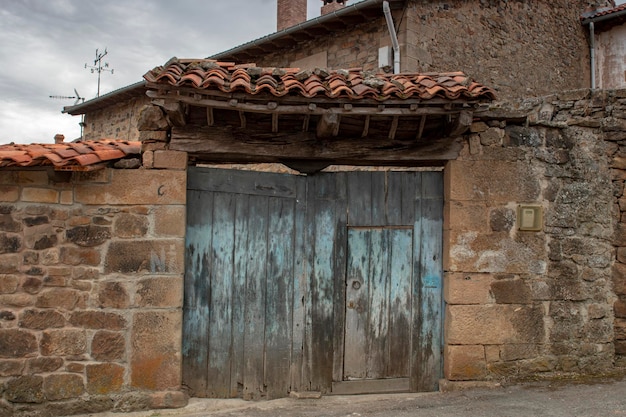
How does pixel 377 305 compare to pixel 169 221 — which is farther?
pixel 377 305

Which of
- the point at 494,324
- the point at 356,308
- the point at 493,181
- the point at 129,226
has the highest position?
the point at 493,181

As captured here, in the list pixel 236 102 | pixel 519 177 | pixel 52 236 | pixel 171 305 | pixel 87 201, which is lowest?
pixel 171 305

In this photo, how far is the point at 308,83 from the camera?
4203mm

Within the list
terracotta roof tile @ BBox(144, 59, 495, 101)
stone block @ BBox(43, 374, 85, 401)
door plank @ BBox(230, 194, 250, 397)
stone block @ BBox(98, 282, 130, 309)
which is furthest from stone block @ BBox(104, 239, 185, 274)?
terracotta roof tile @ BBox(144, 59, 495, 101)

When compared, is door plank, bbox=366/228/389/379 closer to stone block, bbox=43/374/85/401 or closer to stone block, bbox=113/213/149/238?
stone block, bbox=113/213/149/238

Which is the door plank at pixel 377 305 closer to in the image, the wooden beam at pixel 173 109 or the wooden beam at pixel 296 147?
the wooden beam at pixel 296 147

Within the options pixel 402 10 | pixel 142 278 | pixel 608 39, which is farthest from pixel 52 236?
pixel 608 39

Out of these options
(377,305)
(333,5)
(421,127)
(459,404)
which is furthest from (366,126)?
(333,5)

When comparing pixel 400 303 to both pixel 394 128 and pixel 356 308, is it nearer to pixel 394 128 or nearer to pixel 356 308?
pixel 356 308

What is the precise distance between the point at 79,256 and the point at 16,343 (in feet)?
2.54

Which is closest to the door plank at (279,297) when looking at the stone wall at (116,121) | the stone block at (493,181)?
the stone block at (493,181)

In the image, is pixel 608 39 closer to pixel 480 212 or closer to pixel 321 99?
pixel 480 212

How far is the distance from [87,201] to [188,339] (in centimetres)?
136

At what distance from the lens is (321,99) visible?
13.5 feet
